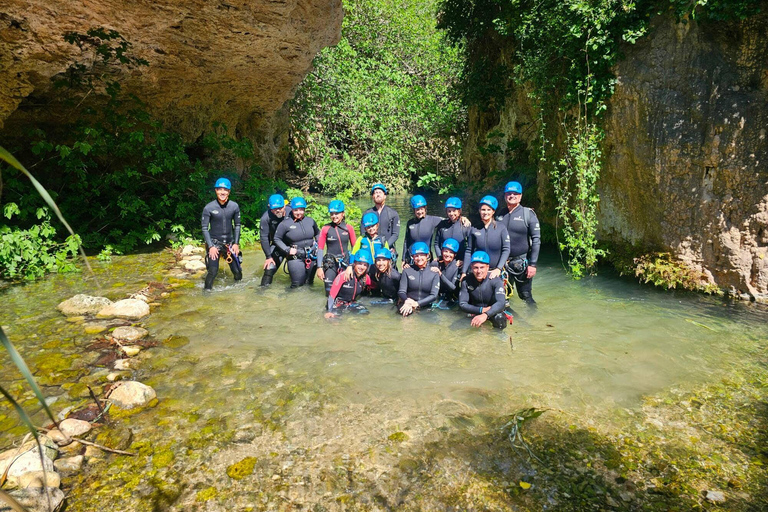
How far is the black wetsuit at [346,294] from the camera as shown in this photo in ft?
21.9

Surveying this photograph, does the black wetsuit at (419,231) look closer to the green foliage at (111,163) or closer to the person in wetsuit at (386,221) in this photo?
the person in wetsuit at (386,221)

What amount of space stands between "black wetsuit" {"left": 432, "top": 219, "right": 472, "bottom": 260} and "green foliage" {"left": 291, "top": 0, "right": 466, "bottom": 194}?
889 centimetres

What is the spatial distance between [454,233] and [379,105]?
468 inches

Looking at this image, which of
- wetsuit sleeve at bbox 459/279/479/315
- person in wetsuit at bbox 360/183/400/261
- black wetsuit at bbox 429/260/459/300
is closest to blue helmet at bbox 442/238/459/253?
black wetsuit at bbox 429/260/459/300

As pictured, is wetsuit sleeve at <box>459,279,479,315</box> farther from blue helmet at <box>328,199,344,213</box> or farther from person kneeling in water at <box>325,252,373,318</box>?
blue helmet at <box>328,199,344,213</box>

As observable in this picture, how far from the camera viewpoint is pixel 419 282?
6.64 meters

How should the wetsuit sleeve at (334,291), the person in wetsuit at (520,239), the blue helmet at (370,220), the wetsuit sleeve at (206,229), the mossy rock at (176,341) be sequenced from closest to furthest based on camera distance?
the mossy rock at (176,341)
the wetsuit sleeve at (334,291)
the person in wetsuit at (520,239)
the blue helmet at (370,220)
the wetsuit sleeve at (206,229)

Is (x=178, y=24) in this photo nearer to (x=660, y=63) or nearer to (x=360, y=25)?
(x=660, y=63)

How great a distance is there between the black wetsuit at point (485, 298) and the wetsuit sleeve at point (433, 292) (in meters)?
0.37

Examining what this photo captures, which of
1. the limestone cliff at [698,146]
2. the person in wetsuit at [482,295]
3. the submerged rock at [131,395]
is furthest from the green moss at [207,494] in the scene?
the limestone cliff at [698,146]

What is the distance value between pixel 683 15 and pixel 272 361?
21.4ft

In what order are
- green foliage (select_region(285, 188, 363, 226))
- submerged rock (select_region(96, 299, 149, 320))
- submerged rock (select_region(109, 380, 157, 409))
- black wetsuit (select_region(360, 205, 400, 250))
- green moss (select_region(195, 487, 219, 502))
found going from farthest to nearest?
green foliage (select_region(285, 188, 363, 226)) < black wetsuit (select_region(360, 205, 400, 250)) < submerged rock (select_region(96, 299, 149, 320)) < submerged rock (select_region(109, 380, 157, 409)) < green moss (select_region(195, 487, 219, 502))

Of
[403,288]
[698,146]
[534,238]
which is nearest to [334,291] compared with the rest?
[403,288]

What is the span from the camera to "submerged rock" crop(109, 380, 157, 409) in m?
4.09
